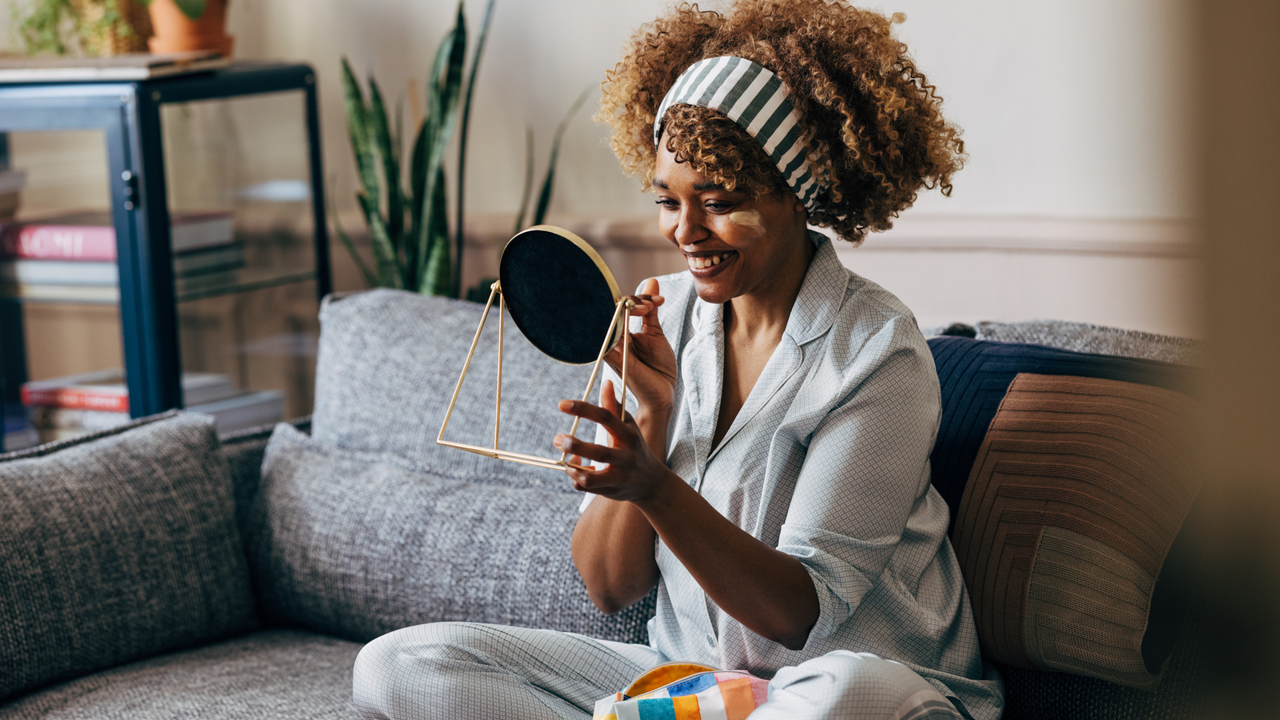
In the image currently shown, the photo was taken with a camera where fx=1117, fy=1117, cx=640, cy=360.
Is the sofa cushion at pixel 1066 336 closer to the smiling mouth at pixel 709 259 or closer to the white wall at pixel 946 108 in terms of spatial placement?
the white wall at pixel 946 108

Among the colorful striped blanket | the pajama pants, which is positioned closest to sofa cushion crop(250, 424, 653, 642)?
the pajama pants

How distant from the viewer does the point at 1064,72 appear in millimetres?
1894

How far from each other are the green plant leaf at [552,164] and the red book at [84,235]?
66 centimetres

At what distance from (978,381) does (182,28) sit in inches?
69.4

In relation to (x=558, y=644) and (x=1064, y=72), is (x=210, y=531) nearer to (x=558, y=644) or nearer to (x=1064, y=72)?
(x=558, y=644)

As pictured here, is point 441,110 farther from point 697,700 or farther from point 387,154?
point 697,700

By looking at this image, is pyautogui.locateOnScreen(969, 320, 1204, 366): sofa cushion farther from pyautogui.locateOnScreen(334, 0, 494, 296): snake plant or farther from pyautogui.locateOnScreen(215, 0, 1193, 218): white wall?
pyautogui.locateOnScreen(334, 0, 494, 296): snake plant

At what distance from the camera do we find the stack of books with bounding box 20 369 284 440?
2.29 meters

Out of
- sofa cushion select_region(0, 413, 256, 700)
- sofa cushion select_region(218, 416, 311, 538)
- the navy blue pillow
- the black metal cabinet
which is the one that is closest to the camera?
the navy blue pillow

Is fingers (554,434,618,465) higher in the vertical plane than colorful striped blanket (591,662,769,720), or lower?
higher

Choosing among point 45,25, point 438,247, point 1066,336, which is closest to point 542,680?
point 1066,336

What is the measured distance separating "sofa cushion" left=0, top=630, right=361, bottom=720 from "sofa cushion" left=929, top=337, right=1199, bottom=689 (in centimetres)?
77

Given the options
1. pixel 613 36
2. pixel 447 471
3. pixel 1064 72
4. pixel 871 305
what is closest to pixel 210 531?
pixel 447 471

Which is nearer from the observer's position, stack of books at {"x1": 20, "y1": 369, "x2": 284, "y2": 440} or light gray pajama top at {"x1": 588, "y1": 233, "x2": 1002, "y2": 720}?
light gray pajama top at {"x1": 588, "y1": 233, "x2": 1002, "y2": 720}
